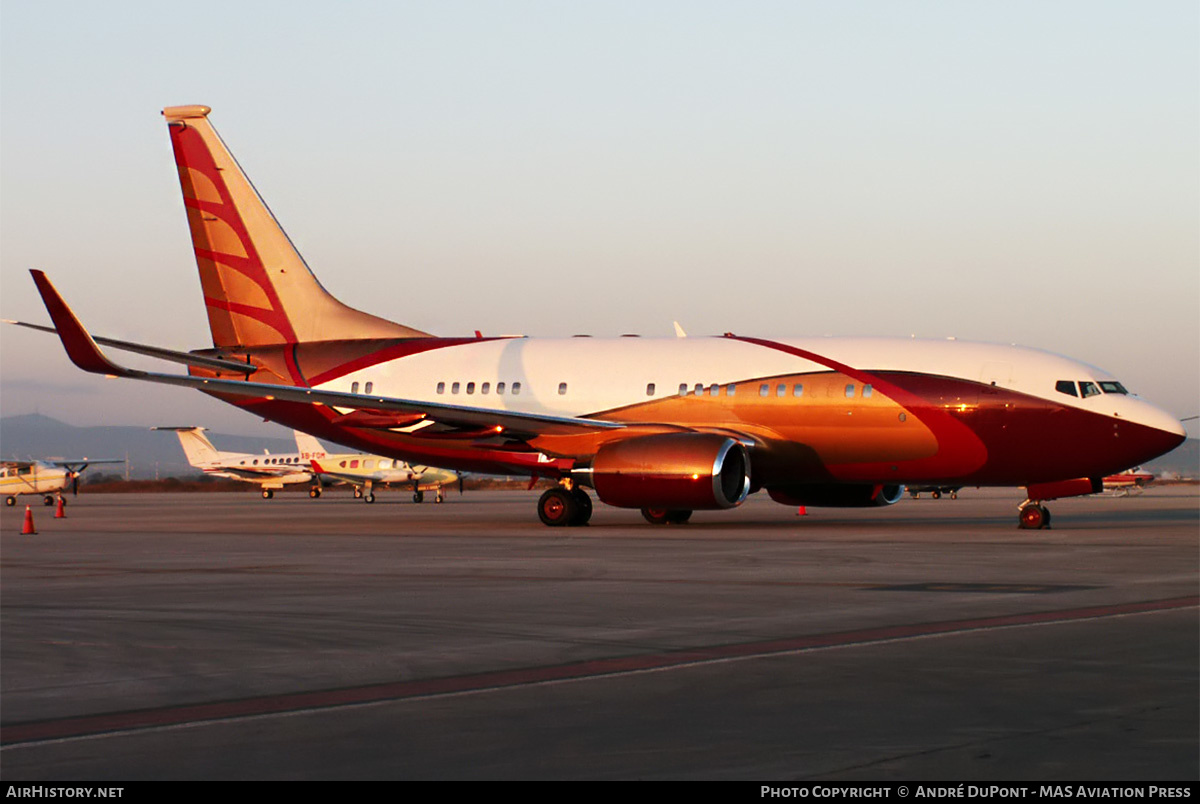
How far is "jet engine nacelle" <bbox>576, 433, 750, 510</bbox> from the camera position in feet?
98.3

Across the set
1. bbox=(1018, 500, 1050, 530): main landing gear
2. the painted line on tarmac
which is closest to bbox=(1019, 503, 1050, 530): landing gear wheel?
bbox=(1018, 500, 1050, 530): main landing gear

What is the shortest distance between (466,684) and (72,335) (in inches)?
882

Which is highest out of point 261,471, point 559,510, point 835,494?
point 261,471

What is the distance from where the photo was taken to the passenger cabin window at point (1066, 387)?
100 feet

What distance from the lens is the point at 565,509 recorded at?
109 feet

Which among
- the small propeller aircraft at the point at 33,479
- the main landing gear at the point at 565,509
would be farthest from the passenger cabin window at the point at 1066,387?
the small propeller aircraft at the point at 33,479

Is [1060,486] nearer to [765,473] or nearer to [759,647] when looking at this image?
[765,473]

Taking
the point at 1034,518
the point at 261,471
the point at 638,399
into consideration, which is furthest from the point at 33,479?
the point at 1034,518

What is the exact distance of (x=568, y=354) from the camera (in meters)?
35.4

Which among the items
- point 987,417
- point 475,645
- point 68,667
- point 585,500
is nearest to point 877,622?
point 475,645

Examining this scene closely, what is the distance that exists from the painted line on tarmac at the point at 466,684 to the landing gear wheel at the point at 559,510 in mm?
19791

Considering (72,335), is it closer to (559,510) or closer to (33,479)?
(559,510)

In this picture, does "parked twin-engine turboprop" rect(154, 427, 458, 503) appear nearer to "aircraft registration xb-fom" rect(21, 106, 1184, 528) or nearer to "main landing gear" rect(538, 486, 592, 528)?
"aircraft registration xb-fom" rect(21, 106, 1184, 528)

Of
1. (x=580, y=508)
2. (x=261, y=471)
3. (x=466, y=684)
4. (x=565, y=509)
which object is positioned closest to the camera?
(x=466, y=684)
